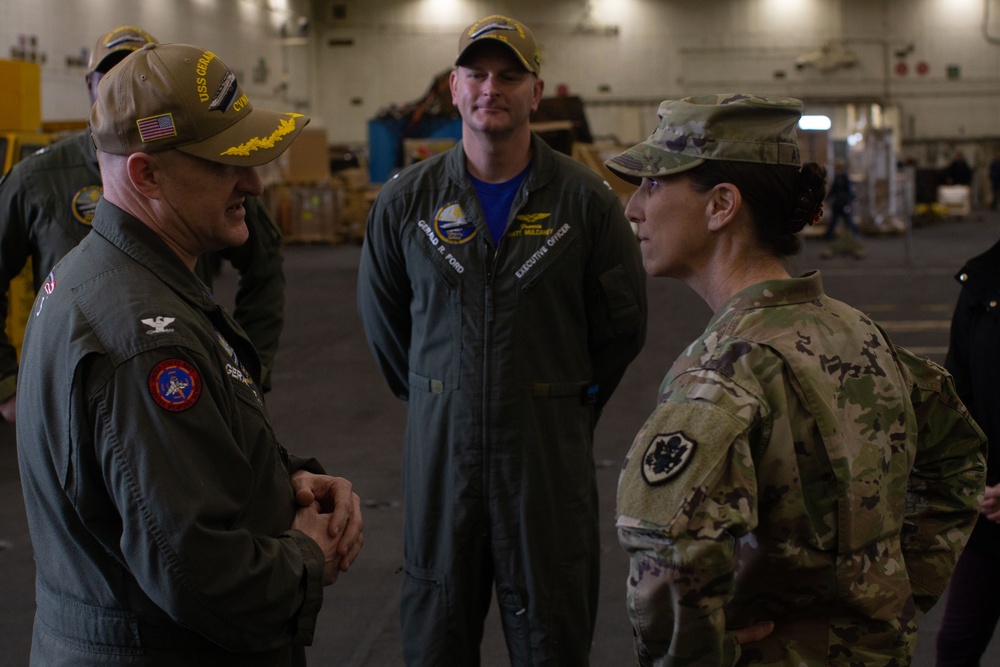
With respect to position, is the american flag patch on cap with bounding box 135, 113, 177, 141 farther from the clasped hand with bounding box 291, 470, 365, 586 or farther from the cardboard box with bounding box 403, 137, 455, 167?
the cardboard box with bounding box 403, 137, 455, 167

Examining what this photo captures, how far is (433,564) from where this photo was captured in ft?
10.1

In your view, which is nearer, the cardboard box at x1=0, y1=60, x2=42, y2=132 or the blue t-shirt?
the blue t-shirt

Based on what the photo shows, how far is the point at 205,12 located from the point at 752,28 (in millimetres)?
16496

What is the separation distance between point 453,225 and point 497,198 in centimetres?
17

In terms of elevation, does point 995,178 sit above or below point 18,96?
below

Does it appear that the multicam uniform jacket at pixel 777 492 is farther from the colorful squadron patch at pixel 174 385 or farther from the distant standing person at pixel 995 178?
the distant standing person at pixel 995 178

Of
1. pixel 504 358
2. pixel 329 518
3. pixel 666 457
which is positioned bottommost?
pixel 329 518

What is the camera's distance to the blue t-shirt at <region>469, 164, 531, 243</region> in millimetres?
3156

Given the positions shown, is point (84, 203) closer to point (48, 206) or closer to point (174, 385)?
point (48, 206)

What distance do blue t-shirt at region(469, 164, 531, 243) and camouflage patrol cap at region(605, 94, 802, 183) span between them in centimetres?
135

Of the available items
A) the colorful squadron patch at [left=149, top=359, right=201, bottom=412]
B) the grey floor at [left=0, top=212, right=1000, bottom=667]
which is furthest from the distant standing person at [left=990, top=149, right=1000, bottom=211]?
the colorful squadron patch at [left=149, top=359, right=201, bottom=412]

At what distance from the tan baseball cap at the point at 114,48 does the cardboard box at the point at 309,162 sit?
66.2 feet

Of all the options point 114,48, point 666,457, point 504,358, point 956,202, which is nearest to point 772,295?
point 666,457

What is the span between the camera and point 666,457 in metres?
1.54
